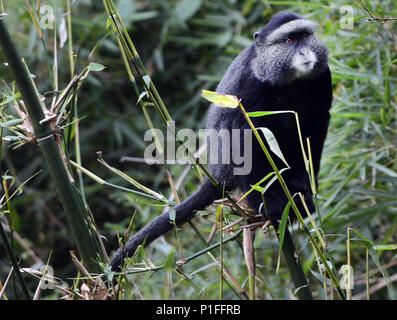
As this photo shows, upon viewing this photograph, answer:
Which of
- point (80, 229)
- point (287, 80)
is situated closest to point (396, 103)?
point (287, 80)

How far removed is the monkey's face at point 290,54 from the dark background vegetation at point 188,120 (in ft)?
1.78

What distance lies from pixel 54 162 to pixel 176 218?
869mm

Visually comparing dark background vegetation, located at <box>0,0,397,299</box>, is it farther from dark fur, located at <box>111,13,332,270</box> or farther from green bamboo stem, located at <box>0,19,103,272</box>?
green bamboo stem, located at <box>0,19,103,272</box>

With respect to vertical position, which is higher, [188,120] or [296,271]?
[296,271]

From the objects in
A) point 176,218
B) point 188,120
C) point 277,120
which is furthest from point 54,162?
point 188,120

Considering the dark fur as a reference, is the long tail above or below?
below

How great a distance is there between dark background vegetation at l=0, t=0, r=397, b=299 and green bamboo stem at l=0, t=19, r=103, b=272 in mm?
1542

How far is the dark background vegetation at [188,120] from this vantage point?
114 inches

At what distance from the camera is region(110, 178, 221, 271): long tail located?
2.18 metres

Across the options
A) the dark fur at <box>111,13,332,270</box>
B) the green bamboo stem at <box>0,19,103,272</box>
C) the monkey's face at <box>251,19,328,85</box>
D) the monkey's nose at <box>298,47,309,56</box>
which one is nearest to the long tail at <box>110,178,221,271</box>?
the dark fur at <box>111,13,332,270</box>

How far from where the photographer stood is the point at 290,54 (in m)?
2.34

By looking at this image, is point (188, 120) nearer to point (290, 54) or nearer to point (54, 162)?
point (290, 54)

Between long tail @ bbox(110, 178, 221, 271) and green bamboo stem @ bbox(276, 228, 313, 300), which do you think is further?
long tail @ bbox(110, 178, 221, 271)
